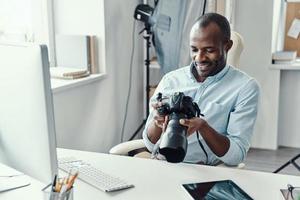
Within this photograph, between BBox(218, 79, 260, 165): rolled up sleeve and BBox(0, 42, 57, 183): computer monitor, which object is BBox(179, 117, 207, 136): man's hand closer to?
BBox(218, 79, 260, 165): rolled up sleeve

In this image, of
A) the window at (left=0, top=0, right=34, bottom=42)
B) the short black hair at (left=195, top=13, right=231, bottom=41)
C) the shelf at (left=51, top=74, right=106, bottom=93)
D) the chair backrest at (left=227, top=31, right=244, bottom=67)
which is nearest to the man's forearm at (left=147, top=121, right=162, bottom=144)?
the short black hair at (left=195, top=13, right=231, bottom=41)

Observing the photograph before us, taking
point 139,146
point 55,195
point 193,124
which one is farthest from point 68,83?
point 55,195

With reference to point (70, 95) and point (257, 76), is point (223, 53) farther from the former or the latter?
point (257, 76)

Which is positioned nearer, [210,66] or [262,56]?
[210,66]

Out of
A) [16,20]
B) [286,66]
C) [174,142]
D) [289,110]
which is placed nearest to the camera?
[174,142]

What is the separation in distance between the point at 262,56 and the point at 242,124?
1941 millimetres

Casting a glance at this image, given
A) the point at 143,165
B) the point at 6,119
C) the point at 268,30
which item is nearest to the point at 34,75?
the point at 6,119

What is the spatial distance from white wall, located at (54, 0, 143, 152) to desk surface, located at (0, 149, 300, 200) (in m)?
1.13

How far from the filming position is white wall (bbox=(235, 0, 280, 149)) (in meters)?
3.26

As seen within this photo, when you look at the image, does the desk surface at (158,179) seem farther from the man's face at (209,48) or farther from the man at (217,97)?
the man's face at (209,48)

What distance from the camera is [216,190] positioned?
3.95ft

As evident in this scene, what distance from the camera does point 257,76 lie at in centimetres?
338

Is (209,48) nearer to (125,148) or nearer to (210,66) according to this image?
(210,66)

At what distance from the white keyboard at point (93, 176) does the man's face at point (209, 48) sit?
1.80ft
